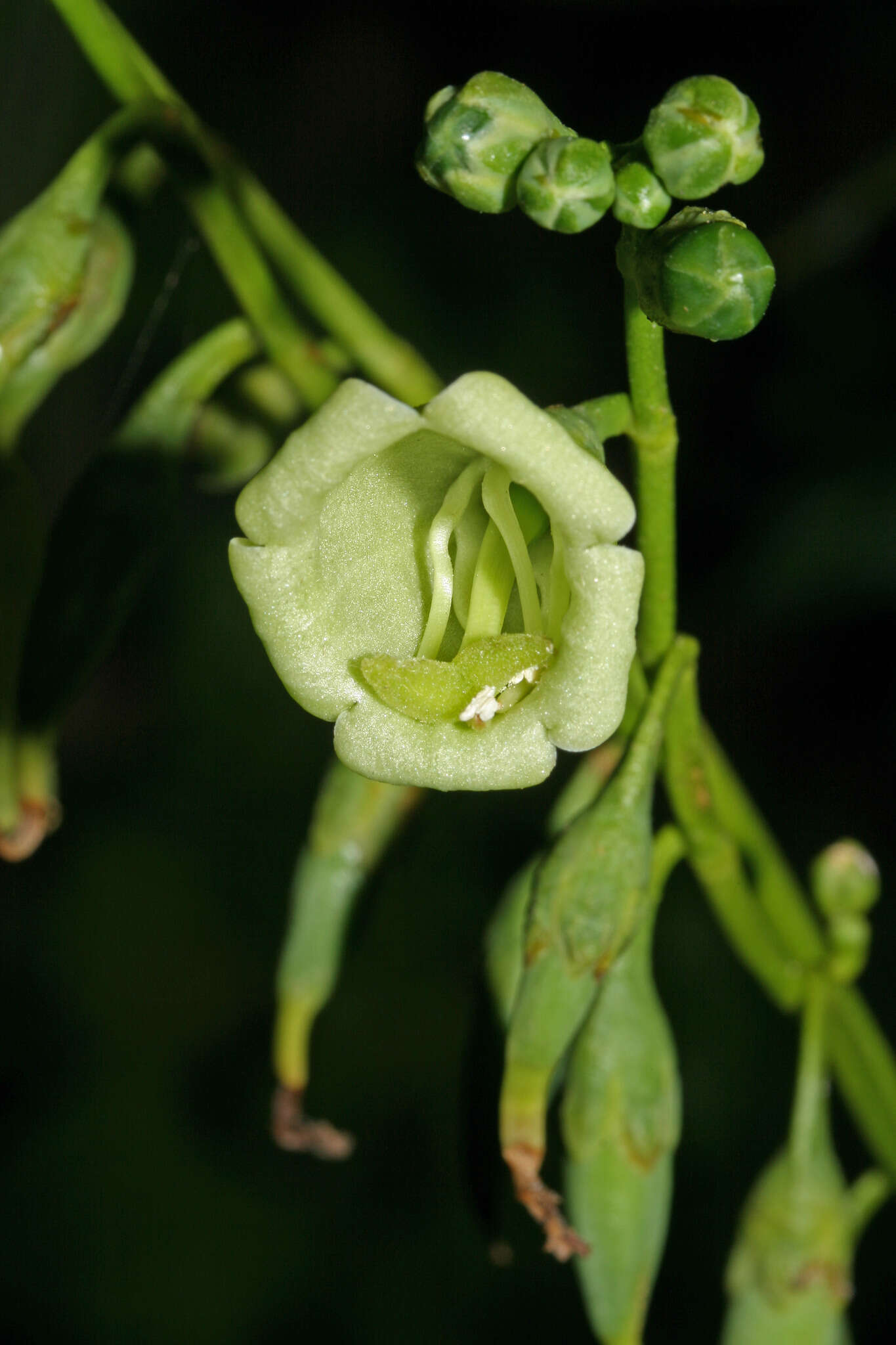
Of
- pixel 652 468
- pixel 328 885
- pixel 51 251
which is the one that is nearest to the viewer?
pixel 652 468

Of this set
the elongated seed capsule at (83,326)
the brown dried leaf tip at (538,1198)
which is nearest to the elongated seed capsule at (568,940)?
the brown dried leaf tip at (538,1198)

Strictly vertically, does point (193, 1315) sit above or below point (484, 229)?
below

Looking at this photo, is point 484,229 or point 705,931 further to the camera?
point 484,229

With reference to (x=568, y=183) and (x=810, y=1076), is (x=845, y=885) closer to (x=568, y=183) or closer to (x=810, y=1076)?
(x=810, y=1076)

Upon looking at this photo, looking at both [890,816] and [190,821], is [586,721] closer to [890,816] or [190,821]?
[890,816]

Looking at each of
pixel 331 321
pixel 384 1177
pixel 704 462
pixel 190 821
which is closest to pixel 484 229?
pixel 704 462

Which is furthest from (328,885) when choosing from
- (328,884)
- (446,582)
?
(446,582)

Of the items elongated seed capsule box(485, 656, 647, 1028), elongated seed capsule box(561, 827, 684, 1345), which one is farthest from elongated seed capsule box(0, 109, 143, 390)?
A: elongated seed capsule box(561, 827, 684, 1345)
